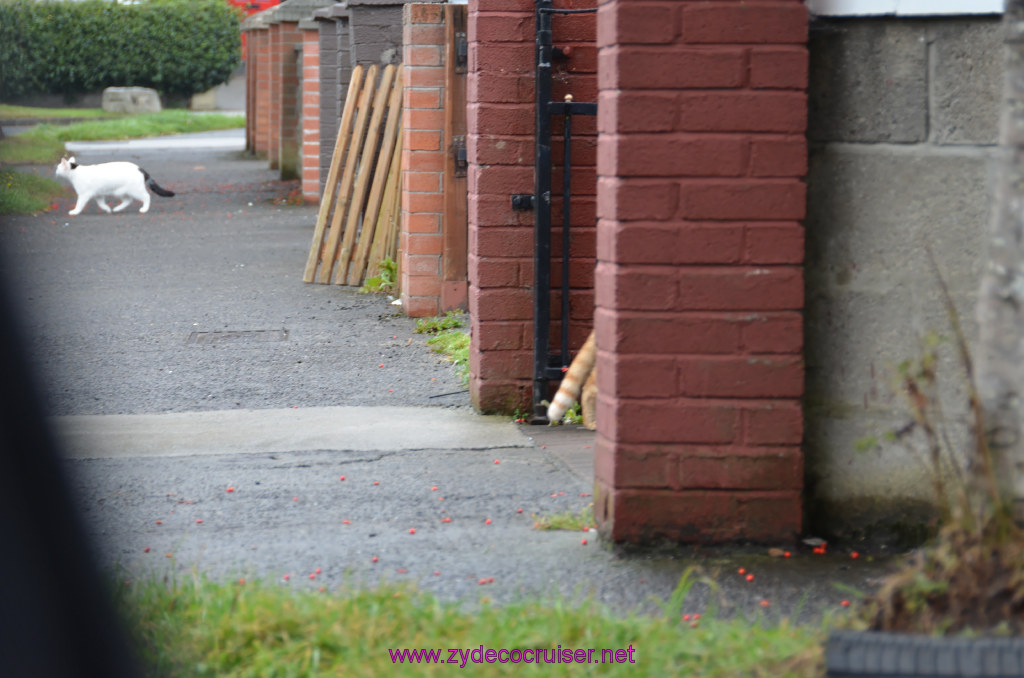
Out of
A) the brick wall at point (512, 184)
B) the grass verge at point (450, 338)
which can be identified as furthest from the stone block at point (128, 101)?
the brick wall at point (512, 184)

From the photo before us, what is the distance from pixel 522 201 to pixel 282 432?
1495mm

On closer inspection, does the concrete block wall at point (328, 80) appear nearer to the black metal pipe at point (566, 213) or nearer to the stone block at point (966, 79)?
the black metal pipe at point (566, 213)

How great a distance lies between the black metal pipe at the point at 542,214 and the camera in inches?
220

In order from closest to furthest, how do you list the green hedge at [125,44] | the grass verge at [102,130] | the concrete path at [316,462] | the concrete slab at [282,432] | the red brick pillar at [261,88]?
the concrete path at [316,462] → the concrete slab at [282,432] → the red brick pillar at [261,88] → the grass verge at [102,130] → the green hedge at [125,44]

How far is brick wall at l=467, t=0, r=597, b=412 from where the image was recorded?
18.7ft

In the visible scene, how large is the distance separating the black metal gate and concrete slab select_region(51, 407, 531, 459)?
32cm

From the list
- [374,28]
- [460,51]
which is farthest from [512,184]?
[374,28]

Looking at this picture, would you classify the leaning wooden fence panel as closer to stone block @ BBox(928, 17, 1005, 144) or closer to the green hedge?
stone block @ BBox(928, 17, 1005, 144)

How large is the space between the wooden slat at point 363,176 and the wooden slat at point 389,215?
0.17 m

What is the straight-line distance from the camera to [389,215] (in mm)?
9648

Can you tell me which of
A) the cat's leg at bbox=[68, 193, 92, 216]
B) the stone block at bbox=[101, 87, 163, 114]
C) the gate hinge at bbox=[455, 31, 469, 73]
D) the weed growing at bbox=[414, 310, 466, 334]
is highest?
the stone block at bbox=[101, 87, 163, 114]

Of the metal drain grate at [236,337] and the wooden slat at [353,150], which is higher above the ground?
the wooden slat at [353,150]

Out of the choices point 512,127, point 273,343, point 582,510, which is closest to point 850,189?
point 582,510

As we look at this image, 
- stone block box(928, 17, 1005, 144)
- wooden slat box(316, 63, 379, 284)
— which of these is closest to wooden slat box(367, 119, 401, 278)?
wooden slat box(316, 63, 379, 284)
